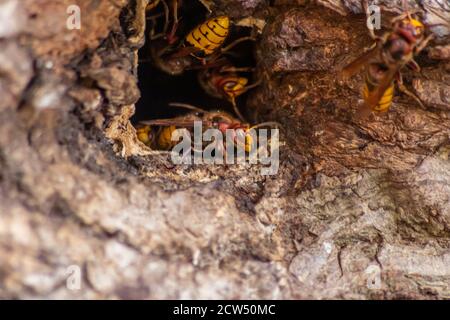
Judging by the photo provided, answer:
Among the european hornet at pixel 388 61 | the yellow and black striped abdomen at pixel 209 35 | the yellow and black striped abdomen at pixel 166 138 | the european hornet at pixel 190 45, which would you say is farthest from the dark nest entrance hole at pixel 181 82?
the european hornet at pixel 388 61

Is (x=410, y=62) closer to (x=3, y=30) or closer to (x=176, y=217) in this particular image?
(x=176, y=217)

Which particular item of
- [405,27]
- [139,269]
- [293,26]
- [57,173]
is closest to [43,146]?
[57,173]

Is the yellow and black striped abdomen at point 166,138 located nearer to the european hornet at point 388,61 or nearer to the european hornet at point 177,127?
the european hornet at point 177,127

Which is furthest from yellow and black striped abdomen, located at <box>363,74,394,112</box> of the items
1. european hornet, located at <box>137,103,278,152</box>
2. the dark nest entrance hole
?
the dark nest entrance hole

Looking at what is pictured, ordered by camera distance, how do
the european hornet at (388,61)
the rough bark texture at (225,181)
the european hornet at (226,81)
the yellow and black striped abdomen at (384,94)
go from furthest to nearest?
the european hornet at (226,81)
the yellow and black striped abdomen at (384,94)
the european hornet at (388,61)
the rough bark texture at (225,181)

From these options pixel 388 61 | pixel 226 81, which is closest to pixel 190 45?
pixel 226 81

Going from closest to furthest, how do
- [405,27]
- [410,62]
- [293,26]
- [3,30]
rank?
[3,30] < [405,27] < [410,62] < [293,26]

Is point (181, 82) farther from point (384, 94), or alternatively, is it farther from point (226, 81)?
point (384, 94)
